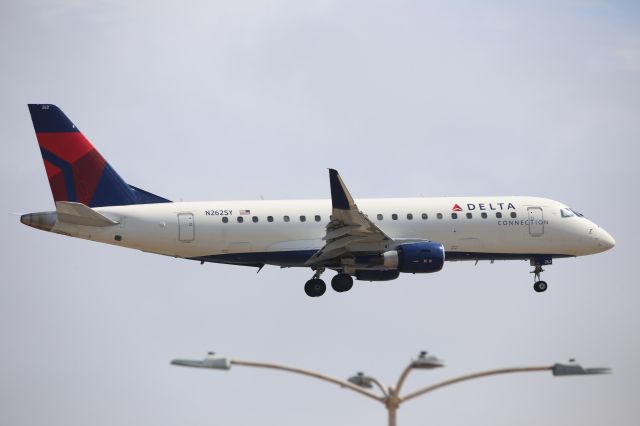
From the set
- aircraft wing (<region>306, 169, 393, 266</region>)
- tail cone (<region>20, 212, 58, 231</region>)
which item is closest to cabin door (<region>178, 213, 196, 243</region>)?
tail cone (<region>20, 212, 58, 231</region>)

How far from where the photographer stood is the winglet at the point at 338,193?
68.8 m

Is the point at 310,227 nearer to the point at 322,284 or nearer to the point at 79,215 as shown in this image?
the point at 322,284

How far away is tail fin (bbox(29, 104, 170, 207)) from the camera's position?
238ft

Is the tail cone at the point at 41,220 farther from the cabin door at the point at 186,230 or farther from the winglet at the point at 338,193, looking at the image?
the winglet at the point at 338,193

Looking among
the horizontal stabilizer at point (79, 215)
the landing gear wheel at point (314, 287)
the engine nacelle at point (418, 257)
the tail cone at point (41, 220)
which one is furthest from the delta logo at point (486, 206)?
the tail cone at point (41, 220)

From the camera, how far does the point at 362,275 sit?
252 ft

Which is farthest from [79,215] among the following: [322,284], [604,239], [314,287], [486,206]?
[604,239]

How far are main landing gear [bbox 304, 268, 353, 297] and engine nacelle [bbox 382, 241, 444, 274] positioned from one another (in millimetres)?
3951

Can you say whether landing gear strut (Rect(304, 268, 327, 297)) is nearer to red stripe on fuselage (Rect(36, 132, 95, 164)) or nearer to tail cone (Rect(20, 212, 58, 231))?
red stripe on fuselage (Rect(36, 132, 95, 164))

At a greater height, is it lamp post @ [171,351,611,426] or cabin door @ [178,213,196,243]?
cabin door @ [178,213,196,243]

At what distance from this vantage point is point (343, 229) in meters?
71.6

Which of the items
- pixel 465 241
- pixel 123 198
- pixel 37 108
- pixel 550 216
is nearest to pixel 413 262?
pixel 465 241

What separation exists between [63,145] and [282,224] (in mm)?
12504

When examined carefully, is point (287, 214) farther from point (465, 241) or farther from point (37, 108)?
point (37, 108)
